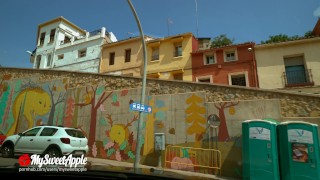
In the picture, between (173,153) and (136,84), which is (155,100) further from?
(173,153)

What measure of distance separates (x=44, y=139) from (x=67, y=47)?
22.1 m

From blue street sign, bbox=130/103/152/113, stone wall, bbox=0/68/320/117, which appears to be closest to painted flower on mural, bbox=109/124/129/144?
stone wall, bbox=0/68/320/117

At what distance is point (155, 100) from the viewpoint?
1280 centimetres

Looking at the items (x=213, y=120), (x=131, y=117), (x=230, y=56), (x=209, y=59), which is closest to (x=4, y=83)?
(x=131, y=117)

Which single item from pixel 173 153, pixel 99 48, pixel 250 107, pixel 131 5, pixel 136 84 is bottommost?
pixel 173 153

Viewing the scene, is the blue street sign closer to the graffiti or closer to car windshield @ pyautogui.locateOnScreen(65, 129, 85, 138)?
car windshield @ pyautogui.locateOnScreen(65, 129, 85, 138)

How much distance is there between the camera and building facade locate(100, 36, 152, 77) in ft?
78.8

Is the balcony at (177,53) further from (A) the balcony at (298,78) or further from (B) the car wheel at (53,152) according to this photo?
(B) the car wheel at (53,152)

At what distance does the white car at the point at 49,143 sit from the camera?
32.2ft

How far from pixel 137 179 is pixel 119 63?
23.1m

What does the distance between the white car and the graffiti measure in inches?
96.3

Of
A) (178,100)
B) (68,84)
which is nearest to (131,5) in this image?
(178,100)

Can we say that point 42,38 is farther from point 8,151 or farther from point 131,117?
point 131,117

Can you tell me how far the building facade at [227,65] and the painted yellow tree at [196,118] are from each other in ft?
29.2
